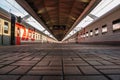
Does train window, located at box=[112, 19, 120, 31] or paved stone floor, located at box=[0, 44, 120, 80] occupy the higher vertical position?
train window, located at box=[112, 19, 120, 31]

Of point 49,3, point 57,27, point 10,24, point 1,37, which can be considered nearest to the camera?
point 1,37

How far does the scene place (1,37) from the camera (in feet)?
47.8

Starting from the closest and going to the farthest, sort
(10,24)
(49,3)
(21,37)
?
1. (10,24)
2. (49,3)
3. (21,37)

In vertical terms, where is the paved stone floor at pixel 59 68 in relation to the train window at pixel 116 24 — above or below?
below

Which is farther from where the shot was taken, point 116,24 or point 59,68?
point 116,24

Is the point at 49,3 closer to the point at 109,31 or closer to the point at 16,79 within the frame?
the point at 109,31

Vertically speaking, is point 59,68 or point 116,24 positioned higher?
point 116,24

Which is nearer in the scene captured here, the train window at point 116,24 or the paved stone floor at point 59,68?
the paved stone floor at point 59,68

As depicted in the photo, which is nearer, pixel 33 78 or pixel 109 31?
pixel 33 78

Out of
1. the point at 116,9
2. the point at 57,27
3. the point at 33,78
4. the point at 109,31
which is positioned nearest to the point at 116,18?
the point at 116,9

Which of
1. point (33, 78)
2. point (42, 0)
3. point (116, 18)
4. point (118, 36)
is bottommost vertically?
point (33, 78)

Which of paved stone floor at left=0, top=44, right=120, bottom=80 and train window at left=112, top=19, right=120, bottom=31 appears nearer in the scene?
paved stone floor at left=0, top=44, right=120, bottom=80

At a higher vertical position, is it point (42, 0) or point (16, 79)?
point (42, 0)

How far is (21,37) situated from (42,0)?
6270 millimetres
